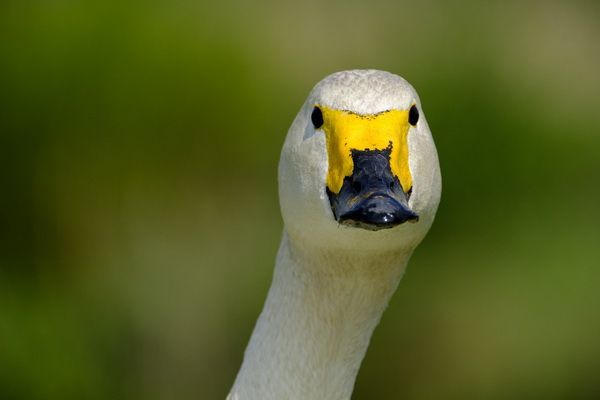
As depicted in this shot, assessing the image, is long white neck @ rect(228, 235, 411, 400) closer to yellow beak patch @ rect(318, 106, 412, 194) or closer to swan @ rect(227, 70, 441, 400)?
swan @ rect(227, 70, 441, 400)

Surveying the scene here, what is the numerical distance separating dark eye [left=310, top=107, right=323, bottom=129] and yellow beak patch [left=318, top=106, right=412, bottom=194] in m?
0.02

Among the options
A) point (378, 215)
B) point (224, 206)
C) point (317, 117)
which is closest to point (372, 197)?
point (378, 215)

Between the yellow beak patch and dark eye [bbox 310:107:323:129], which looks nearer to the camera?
the yellow beak patch

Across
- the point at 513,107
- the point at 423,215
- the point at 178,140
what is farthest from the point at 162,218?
the point at 423,215

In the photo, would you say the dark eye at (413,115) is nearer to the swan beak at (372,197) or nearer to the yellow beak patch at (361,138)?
the yellow beak patch at (361,138)

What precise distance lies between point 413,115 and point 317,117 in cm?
22

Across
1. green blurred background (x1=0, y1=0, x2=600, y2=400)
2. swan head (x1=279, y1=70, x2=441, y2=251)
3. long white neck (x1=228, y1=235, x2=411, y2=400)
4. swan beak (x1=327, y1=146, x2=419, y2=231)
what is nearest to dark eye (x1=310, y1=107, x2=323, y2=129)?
swan head (x1=279, y1=70, x2=441, y2=251)

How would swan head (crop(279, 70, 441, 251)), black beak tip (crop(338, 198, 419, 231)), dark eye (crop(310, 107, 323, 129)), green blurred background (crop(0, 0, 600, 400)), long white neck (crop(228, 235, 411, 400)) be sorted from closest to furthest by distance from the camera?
black beak tip (crop(338, 198, 419, 231)) → swan head (crop(279, 70, 441, 251)) → dark eye (crop(310, 107, 323, 129)) → long white neck (crop(228, 235, 411, 400)) → green blurred background (crop(0, 0, 600, 400))

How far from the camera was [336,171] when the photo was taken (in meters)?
2.47

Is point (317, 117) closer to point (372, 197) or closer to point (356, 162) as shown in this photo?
point (356, 162)

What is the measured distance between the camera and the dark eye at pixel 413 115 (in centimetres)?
263

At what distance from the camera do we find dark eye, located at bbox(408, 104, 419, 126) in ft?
8.64

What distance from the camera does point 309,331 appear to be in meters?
2.87

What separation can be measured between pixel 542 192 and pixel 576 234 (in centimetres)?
26
